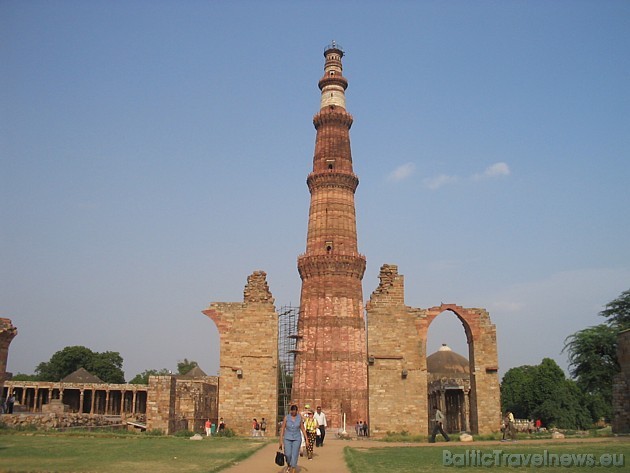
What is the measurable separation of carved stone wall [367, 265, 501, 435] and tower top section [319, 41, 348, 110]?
12.8m

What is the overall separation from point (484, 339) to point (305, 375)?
9.21 m

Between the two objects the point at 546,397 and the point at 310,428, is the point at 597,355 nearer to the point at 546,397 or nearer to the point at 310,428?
the point at 546,397

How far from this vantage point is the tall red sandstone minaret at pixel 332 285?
27.9 metres

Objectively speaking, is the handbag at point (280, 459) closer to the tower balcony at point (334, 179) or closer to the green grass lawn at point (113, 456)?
the green grass lawn at point (113, 456)

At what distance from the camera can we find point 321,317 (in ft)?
95.1

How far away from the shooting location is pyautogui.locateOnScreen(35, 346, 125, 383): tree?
214ft

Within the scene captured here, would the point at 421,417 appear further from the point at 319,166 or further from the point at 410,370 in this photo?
the point at 319,166

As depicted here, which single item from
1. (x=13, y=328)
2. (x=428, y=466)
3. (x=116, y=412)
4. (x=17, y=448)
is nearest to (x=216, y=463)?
(x=428, y=466)

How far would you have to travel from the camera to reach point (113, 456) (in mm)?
11867

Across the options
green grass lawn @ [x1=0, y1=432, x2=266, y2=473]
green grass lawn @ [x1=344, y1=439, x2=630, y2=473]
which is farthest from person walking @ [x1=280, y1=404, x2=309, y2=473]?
green grass lawn @ [x1=0, y1=432, x2=266, y2=473]

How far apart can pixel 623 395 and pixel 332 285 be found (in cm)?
1330

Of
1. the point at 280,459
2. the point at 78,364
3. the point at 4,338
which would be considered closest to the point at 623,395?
the point at 280,459

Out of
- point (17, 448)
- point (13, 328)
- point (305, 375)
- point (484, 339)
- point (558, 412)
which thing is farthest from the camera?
point (558, 412)

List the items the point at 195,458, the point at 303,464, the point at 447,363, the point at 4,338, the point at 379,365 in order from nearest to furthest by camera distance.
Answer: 1. the point at 303,464
2. the point at 195,458
3. the point at 4,338
4. the point at 379,365
5. the point at 447,363
